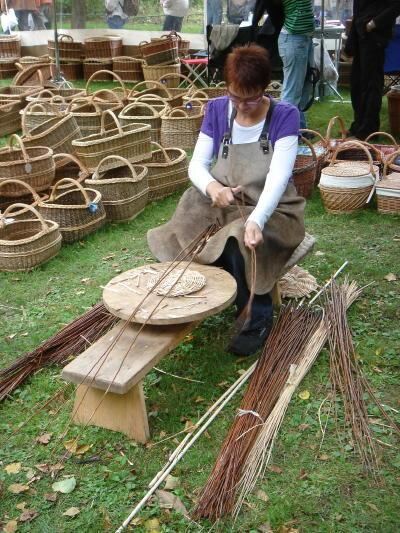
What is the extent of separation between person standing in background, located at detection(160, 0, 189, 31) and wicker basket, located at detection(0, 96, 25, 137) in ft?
15.6

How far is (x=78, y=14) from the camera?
13.4 metres

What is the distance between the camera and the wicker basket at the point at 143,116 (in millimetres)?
7223

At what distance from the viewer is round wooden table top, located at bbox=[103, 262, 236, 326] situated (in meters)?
3.02

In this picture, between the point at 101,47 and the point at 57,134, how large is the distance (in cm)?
651

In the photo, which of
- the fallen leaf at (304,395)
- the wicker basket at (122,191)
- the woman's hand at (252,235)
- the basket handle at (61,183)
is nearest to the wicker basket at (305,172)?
the wicker basket at (122,191)

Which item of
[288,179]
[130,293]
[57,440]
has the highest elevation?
[288,179]

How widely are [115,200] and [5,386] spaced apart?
254 cm

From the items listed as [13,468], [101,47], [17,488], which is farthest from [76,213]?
[101,47]

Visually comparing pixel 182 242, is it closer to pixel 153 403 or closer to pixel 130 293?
pixel 130 293

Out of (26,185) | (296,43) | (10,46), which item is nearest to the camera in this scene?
(26,185)

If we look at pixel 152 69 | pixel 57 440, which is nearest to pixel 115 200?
pixel 57 440

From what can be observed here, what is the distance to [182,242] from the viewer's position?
373 cm

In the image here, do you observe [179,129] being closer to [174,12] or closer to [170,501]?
[170,501]

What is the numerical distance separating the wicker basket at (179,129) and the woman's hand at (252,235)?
424cm
